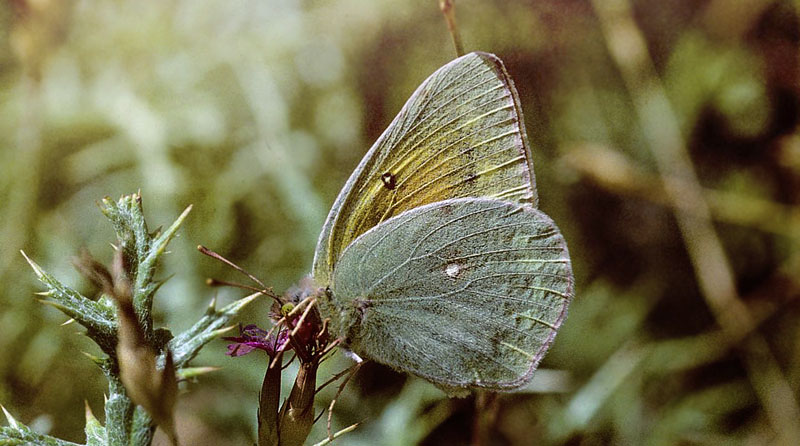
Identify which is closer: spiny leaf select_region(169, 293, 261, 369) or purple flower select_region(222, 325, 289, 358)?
spiny leaf select_region(169, 293, 261, 369)

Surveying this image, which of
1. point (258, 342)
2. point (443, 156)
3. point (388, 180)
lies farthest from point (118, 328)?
point (443, 156)

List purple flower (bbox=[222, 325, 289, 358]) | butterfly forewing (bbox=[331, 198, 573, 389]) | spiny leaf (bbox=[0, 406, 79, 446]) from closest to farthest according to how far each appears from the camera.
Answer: spiny leaf (bbox=[0, 406, 79, 446]) → purple flower (bbox=[222, 325, 289, 358]) → butterfly forewing (bbox=[331, 198, 573, 389])

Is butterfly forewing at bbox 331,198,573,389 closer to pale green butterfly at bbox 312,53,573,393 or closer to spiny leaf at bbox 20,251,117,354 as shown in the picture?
pale green butterfly at bbox 312,53,573,393

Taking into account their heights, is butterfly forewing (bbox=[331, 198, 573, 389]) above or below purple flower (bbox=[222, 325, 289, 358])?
below

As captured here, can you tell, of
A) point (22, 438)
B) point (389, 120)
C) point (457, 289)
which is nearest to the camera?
point (22, 438)

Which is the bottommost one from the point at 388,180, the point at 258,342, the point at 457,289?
the point at 457,289

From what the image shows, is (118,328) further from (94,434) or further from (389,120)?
(389,120)

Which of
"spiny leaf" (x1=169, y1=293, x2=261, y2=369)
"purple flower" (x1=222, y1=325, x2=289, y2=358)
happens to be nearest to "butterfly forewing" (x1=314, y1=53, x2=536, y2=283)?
"purple flower" (x1=222, y1=325, x2=289, y2=358)
